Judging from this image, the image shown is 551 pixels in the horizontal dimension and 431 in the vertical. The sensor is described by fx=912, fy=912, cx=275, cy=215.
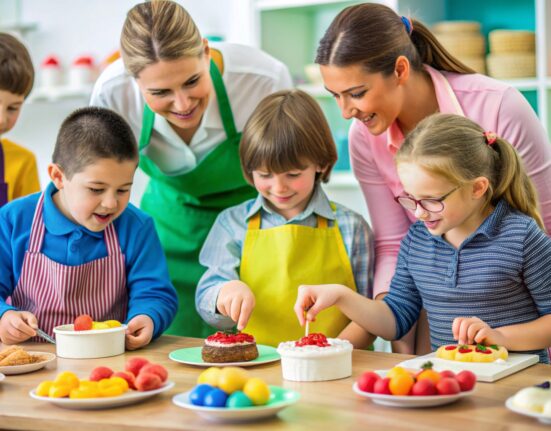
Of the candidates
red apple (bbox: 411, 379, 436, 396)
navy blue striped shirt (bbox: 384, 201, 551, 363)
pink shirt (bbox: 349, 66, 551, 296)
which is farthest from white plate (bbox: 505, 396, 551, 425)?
pink shirt (bbox: 349, 66, 551, 296)

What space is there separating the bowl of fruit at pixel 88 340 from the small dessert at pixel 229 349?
209 mm

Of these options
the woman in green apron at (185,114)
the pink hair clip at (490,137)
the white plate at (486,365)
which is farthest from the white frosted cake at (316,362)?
the woman in green apron at (185,114)

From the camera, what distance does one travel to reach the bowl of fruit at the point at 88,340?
1.82 m

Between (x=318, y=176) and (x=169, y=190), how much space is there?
0.58 meters

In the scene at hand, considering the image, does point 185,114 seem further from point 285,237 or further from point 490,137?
point 490,137

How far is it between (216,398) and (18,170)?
1.62m

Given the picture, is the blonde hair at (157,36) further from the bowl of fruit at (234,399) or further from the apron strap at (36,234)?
the bowl of fruit at (234,399)

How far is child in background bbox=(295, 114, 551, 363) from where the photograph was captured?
1.79m

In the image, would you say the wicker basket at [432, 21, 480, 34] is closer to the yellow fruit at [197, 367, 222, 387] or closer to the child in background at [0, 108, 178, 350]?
the child in background at [0, 108, 178, 350]

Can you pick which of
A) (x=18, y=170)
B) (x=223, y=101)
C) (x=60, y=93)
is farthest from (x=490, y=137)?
(x=60, y=93)

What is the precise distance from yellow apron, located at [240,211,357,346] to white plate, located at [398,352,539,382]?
49 centimetres

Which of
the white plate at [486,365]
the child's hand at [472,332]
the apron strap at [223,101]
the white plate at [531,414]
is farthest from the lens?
the apron strap at [223,101]

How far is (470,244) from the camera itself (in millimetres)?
1870

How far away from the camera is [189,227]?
261 cm
